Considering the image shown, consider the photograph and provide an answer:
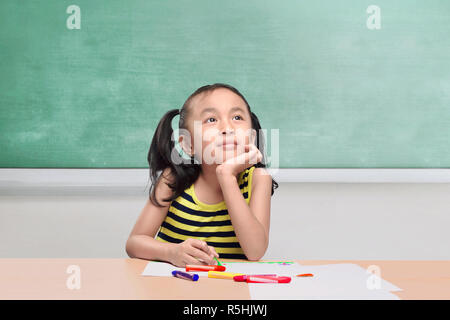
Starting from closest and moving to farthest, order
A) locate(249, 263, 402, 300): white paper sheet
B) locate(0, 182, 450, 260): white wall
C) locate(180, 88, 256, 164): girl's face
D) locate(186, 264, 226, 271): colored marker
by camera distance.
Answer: locate(249, 263, 402, 300): white paper sheet → locate(186, 264, 226, 271): colored marker → locate(180, 88, 256, 164): girl's face → locate(0, 182, 450, 260): white wall

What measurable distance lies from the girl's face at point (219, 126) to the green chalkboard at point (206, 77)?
1.92 meters

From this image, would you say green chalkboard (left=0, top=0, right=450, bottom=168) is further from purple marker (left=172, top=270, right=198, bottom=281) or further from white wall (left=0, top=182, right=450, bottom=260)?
purple marker (left=172, top=270, right=198, bottom=281)

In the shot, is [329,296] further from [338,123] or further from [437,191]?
[338,123]

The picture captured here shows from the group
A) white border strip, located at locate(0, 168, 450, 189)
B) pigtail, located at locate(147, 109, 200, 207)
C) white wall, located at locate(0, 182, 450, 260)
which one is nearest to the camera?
pigtail, located at locate(147, 109, 200, 207)

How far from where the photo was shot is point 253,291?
406mm

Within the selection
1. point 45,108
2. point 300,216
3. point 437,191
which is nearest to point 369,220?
point 300,216

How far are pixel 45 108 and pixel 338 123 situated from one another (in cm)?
187

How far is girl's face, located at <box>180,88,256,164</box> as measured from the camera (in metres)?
→ 0.81

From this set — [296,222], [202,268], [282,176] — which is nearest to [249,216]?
[202,268]

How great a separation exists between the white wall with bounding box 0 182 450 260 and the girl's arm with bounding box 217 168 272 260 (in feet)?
1.94

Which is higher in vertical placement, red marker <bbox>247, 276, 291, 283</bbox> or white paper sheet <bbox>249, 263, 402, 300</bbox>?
red marker <bbox>247, 276, 291, 283</bbox>

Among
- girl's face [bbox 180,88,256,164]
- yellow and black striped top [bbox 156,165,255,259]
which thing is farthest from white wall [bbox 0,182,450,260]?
girl's face [bbox 180,88,256,164]

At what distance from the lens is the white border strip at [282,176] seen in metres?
2.66

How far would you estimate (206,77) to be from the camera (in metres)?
2.79
